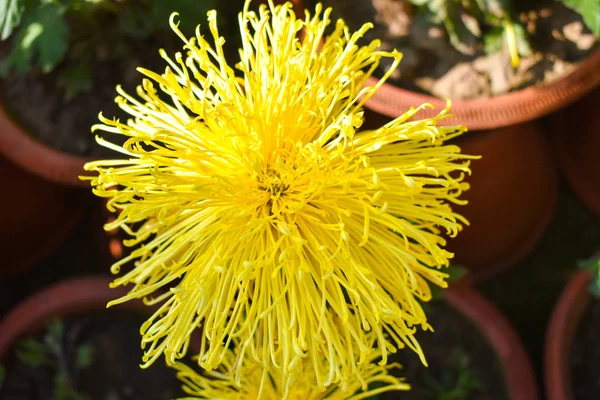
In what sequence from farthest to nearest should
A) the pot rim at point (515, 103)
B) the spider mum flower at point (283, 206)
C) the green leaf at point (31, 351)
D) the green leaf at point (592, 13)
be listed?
1. the green leaf at point (31, 351)
2. the pot rim at point (515, 103)
3. the green leaf at point (592, 13)
4. the spider mum flower at point (283, 206)

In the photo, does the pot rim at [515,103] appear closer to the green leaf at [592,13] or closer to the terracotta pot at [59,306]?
the green leaf at [592,13]

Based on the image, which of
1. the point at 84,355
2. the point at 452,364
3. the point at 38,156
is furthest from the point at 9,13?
the point at 452,364

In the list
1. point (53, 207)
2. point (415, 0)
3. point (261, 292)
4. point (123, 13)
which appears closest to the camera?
point (261, 292)

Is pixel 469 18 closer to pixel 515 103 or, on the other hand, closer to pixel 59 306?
pixel 515 103

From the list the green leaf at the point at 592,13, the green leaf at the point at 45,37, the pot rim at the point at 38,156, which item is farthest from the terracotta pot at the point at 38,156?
the green leaf at the point at 592,13

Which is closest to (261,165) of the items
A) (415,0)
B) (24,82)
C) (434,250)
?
(434,250)

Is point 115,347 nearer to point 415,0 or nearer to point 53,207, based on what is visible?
point 53,207

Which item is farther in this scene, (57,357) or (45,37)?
(57,357)
